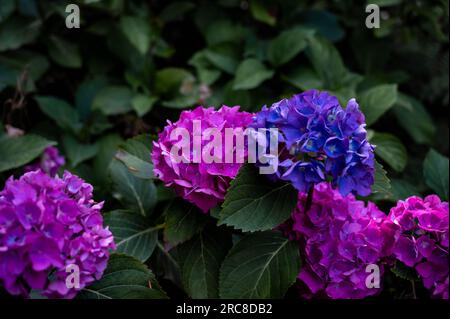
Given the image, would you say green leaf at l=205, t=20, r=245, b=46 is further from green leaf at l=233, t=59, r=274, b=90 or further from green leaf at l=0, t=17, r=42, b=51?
green leaf at l=0, t=17, r=42, b=51

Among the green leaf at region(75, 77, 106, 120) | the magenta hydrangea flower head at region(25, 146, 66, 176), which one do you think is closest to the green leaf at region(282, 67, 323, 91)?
the green leaf at region(75, 77, 106, 120)

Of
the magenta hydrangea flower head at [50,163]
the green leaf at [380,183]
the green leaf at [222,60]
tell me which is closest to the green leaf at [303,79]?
the green leaf at [222,60]

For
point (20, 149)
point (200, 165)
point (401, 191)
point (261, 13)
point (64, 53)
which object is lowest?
point (401, 191)

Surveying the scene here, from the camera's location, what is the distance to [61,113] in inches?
92.6

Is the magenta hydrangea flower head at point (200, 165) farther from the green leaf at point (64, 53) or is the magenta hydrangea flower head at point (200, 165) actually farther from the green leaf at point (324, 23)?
the green leaf at point (324, 23)

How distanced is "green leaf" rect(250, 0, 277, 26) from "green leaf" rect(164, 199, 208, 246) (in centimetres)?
125

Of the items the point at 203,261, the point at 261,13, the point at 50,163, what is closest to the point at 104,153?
the point at 50,163

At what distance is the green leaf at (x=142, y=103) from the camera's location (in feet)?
7.39

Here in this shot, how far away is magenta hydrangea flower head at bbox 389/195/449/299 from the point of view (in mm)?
1318

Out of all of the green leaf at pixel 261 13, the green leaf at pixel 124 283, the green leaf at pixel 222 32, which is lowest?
the green leaf at pixel 124 283

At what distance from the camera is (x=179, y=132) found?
A: 53.9 inches

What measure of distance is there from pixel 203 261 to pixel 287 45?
1.21m

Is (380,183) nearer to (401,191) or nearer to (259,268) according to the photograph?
(259,268)
